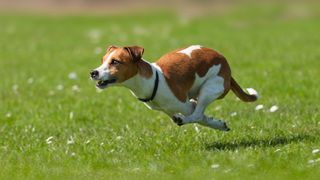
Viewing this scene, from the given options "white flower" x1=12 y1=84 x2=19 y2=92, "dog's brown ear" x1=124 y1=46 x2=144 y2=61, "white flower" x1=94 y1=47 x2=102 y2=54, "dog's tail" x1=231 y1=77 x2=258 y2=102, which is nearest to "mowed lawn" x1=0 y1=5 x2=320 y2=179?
"white flower" x1=12 y1=84 x2=19 y2=92

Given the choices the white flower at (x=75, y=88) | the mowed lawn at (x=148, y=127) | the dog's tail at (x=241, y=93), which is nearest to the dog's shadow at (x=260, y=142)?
the mowed lawn at (x=148, y=127)

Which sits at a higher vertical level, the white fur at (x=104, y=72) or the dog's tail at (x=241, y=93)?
the white fur at (x=104, y=72)

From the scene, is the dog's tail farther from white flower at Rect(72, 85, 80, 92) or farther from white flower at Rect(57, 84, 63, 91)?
white flower at Rect(57, 84, 63, 91)

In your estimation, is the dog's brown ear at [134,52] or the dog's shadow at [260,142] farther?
the dog's brown ear at [134,52]

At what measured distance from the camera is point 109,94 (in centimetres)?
1231

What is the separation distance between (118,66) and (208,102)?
114cm

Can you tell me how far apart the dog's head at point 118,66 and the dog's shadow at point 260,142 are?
1.09m

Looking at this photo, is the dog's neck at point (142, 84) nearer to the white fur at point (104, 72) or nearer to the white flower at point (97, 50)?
the white fur at point (104, 72)

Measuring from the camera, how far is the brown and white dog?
7.70 metres

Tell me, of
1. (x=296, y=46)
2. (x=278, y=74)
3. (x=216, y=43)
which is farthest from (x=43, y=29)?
(x=278, y=74)

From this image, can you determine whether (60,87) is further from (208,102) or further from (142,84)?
(142,84)

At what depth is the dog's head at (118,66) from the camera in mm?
7605

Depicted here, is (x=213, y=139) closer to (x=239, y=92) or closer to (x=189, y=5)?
(x=239, y=92)

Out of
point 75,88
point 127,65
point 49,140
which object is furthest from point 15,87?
point 127,65
